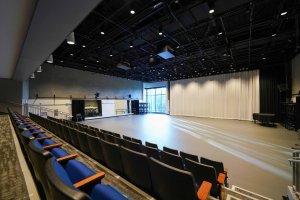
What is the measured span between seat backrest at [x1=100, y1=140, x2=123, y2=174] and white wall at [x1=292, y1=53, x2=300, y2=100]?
11.5 meters

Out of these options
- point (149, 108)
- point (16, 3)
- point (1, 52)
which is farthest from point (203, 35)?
point (149, 108)

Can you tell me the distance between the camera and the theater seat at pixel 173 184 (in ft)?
4.36

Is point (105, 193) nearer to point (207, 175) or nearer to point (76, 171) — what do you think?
point (76, 171)

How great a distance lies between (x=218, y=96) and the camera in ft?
47.0

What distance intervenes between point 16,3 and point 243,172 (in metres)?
6.03

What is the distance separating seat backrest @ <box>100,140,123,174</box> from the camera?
214 cm

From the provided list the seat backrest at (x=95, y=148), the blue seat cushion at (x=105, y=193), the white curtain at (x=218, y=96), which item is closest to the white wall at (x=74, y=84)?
the white curtain at (x=218, y=96)

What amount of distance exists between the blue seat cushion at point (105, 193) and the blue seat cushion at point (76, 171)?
0.20 metres

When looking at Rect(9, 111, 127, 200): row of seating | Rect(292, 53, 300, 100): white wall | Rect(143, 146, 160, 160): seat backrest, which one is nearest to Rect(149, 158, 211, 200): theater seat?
Rect(9, 111, 127, 200): row of seating

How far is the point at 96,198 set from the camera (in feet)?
3.86

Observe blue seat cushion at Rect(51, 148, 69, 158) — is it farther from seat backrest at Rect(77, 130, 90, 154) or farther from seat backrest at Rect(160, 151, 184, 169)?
seat backrest at Rect(160, 151, 184, 169)

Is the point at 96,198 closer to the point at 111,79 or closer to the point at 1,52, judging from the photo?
the point at 1,52

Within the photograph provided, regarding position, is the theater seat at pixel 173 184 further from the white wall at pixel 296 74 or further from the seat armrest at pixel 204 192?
the white wall at pixel 296 74

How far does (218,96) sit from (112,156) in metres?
14.2
